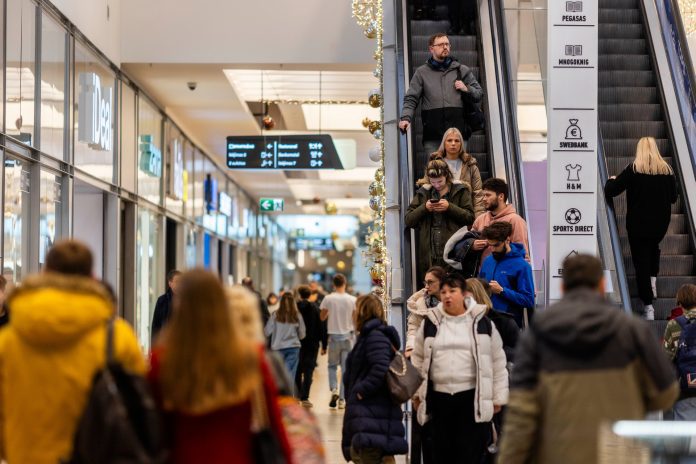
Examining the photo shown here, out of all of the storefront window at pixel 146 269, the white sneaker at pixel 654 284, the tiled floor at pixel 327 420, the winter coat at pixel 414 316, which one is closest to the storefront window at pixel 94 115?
the storefront window at pixel 146 269

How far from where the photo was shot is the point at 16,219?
11.3 metres

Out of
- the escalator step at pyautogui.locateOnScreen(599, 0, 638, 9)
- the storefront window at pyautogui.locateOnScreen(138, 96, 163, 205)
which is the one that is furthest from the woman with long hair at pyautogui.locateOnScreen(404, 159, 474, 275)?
the storefront window at pyautogui.locateOnScreen(138, 96, 163, 205)

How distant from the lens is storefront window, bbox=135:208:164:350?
57.3 ft

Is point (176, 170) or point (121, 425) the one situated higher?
point (176, 170)

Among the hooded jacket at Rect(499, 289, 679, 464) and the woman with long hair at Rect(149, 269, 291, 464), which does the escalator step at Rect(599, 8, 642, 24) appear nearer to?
the hooded jacket at Rect(499, 289, 679, 464)

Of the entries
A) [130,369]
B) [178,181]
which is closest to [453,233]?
[130,369]

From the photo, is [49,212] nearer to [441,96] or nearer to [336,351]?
[336,351]

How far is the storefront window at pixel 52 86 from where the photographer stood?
39.9ft

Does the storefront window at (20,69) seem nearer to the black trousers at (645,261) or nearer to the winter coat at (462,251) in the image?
the winter coat at (462,251)

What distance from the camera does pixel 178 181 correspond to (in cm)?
2094

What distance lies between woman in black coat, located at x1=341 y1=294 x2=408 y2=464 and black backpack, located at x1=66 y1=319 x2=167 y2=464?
326 cm

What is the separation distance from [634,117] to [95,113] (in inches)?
255

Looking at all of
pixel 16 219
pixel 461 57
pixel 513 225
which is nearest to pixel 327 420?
pixel 16 219

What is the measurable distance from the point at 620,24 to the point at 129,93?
7071mm
